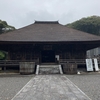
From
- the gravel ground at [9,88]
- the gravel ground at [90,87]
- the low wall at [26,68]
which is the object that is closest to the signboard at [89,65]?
the gravel ground at [90,87]

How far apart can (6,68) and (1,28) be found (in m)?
17.2

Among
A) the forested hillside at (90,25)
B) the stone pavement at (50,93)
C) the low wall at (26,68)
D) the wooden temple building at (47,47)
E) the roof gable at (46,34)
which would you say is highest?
the forested hillside at (90,25)

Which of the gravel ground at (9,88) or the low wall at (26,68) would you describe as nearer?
the gravel ground at (9,88)

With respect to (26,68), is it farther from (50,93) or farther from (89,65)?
(50,93)

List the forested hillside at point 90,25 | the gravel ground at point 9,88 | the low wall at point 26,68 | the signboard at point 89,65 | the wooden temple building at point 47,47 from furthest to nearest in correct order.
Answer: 1. the forested hillside at point 90,25
2. the wooden temple building at point 47,47
3. the signboard at point 89,65
4. the low wall at point 26,68
5. the gravel ground at point 9,88

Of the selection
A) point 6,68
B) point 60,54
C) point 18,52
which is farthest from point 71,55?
point 6,68

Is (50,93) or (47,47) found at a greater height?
(47,47)

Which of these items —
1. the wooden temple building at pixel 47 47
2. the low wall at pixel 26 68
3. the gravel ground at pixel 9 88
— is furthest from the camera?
the wooden temple building at pixel 47 47

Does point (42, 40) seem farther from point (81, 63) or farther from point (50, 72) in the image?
point (81, 63)

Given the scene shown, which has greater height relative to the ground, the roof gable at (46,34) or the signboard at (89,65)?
the roof gable at (46,34)

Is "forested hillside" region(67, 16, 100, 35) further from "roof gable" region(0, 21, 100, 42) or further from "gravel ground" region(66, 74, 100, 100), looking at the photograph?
"gravel ground" region(66, 74, 100, 100)

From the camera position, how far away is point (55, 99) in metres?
4.51

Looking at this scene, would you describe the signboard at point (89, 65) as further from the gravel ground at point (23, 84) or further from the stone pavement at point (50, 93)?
the stone pavement at point (50, 93)

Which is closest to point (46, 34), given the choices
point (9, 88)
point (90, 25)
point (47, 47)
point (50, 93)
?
point (47, 47)
